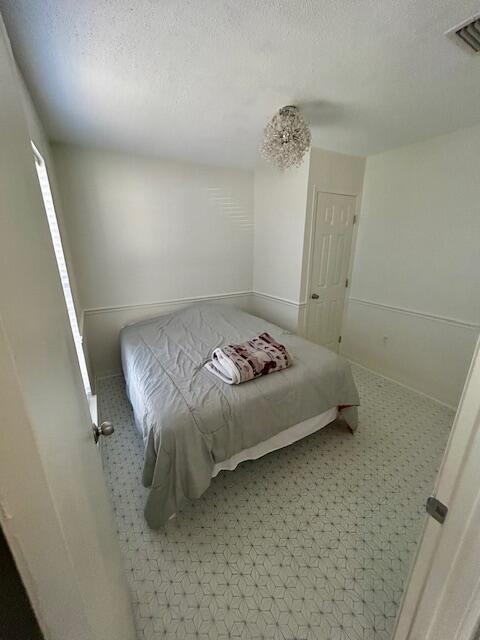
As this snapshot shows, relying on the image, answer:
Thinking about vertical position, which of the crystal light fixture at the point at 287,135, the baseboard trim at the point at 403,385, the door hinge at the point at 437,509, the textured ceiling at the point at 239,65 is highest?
the textured ceiling at the point at 239,65

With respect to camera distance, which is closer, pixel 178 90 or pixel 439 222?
pixel 178 90

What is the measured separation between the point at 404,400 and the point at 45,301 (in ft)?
9.30

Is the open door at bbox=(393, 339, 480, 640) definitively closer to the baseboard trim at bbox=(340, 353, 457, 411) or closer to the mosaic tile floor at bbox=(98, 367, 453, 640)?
the mosaic tile floor at bbox=(98, 367, 453, 640)

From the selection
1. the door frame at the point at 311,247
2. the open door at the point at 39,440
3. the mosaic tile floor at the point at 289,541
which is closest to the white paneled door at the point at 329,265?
the door frame at the point at 311,247

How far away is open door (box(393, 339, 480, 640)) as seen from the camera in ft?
1.76

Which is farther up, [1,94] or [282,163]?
[282,163]

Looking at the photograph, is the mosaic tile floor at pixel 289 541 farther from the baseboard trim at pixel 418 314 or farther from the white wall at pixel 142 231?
the white wall at pixel 142 231

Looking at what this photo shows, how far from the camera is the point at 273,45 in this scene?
1.13 metres

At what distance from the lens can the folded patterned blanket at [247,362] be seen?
164 centimetres

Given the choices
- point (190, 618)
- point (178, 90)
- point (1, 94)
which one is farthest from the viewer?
point (178, 90)

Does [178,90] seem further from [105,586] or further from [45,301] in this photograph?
[105,586]

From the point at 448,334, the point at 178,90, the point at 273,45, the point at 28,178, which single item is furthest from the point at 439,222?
the point at 28,178

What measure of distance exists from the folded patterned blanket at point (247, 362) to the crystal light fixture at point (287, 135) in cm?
133

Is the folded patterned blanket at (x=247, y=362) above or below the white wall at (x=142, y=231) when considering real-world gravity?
below
